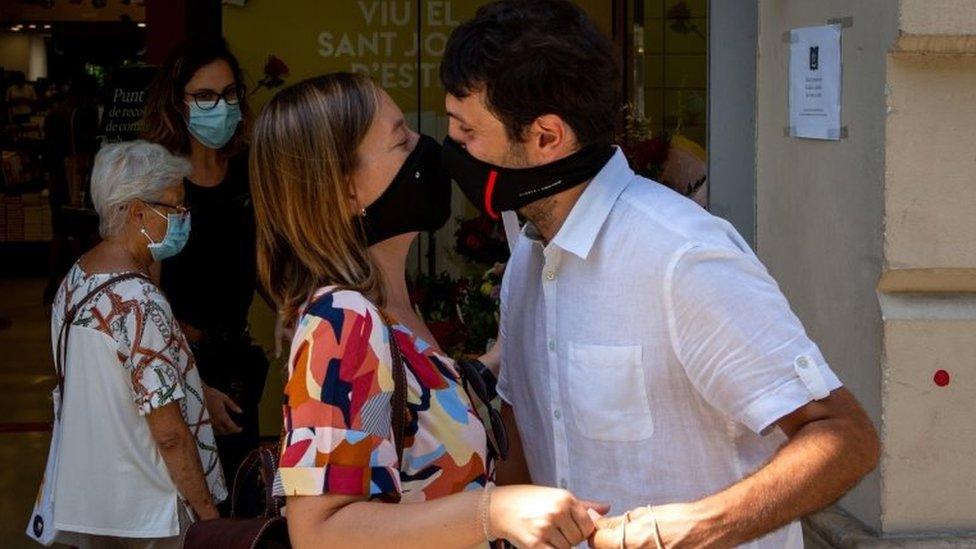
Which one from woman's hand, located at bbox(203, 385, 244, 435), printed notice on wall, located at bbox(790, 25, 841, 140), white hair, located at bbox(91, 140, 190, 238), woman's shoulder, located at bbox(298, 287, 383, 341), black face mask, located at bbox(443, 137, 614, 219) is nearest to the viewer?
woman's shoulder, located at bbox(298, 287, 383, 341)

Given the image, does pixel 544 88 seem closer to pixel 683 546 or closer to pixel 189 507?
pixel 683 546

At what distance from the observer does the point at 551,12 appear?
7.38 ft

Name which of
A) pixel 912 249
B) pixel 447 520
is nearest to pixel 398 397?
pixel 447 520

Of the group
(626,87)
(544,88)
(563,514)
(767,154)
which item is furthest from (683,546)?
(626,87)

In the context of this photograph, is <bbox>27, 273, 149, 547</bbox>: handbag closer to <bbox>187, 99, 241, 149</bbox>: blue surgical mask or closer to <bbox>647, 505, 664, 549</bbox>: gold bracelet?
<bbox>187, 99, 241, 149</bbox>: blue surgical mask

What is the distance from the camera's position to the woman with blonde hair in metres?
2.05

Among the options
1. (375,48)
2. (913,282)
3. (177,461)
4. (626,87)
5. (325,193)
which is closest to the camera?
(325,193)

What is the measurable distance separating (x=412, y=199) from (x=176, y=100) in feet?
9.48

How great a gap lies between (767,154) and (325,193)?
6.80ft

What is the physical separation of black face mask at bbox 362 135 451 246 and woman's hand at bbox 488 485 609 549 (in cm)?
62

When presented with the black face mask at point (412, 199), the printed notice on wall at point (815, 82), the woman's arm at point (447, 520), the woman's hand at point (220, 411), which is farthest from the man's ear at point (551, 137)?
the woman's hand at point (220, 411)

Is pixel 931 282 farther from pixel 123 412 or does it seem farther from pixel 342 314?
pixel 123 412

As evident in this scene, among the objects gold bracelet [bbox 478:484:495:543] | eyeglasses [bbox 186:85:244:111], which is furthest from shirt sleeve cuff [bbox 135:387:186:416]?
gold bracelet [bbox 478:484:495:543]

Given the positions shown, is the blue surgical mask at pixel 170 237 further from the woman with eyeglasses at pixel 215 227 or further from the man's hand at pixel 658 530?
the man's hand at pixel 658 530
